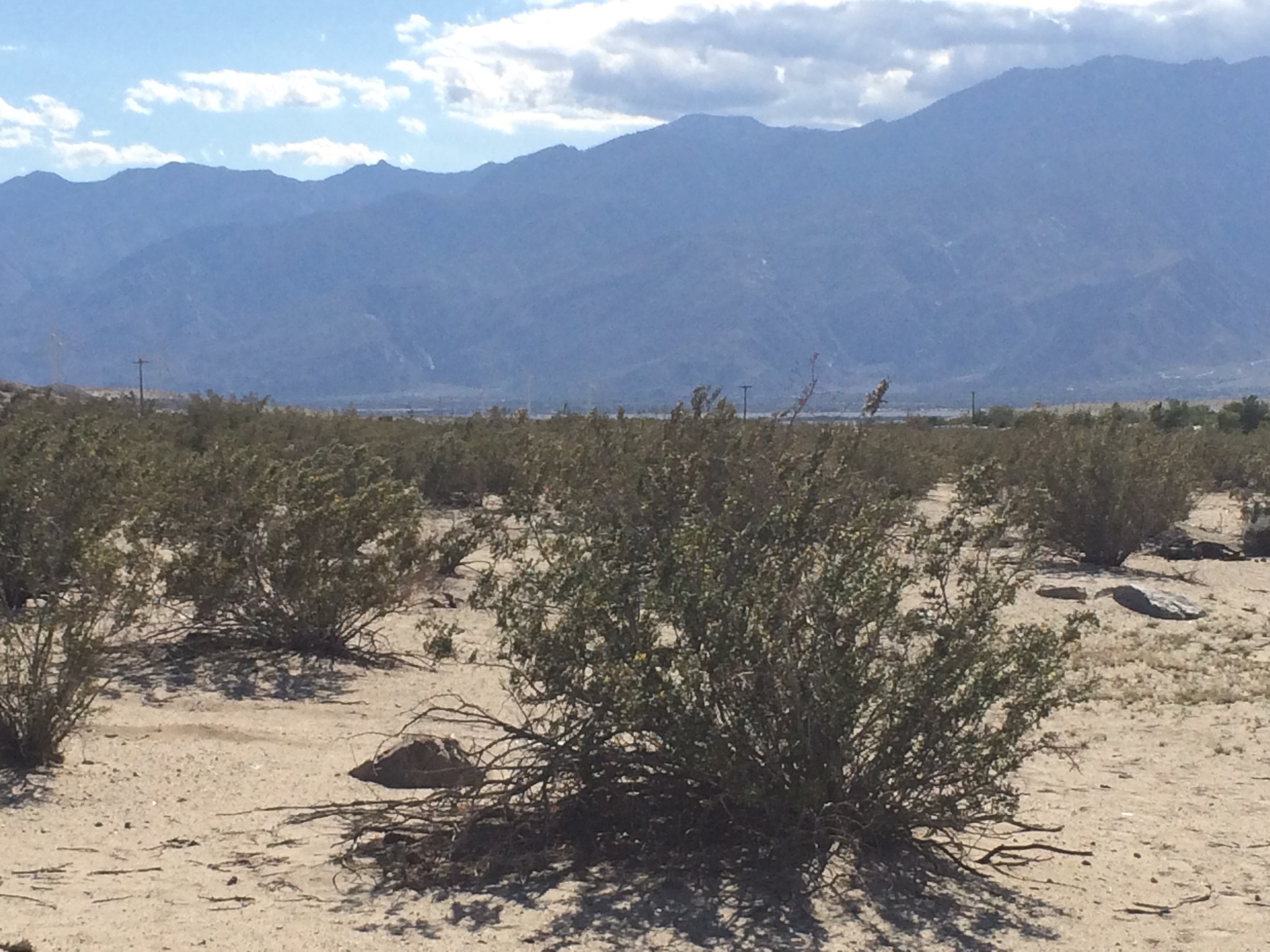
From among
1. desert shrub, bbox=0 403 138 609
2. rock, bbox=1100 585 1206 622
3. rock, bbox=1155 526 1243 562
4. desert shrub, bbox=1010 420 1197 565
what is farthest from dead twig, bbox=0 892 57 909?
rock, bbox=1155 526 1243 562

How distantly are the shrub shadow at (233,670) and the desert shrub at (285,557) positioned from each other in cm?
19

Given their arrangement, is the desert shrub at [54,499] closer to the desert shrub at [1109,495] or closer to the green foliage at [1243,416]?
the desert shrub at [1109,495]

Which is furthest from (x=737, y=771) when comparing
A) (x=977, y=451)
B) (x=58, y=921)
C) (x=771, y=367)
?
(x=771, y=367)

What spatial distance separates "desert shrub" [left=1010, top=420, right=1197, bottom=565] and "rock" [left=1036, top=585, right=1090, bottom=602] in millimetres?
2232

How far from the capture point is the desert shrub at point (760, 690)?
20.5 feet

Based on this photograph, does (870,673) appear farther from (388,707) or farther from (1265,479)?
(1265,479)

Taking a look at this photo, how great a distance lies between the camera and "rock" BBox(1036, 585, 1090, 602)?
16.4 m

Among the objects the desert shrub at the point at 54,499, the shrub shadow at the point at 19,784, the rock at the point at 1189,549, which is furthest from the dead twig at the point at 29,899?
the rock at the point at 1189,549

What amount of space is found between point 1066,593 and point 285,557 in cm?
947

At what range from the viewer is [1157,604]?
15.4 metres

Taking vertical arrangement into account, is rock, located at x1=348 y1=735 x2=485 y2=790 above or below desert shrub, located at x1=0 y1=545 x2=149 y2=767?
below

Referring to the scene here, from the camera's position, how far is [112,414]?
94.9 feet

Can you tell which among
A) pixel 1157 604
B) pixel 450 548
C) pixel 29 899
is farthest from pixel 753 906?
pixel 1157 604

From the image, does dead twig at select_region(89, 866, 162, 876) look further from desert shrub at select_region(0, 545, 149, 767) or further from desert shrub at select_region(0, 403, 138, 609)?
desert shrub at select_region(0, 403, 138, 609)
